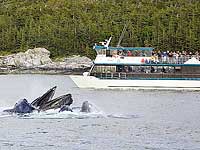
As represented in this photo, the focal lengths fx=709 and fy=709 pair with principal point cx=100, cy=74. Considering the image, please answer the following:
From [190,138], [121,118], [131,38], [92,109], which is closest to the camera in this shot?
[190,138]

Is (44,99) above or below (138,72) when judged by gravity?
above

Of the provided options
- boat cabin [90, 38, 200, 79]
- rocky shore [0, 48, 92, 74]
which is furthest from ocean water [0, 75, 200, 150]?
rocky shore [0, 48, 92, 74]

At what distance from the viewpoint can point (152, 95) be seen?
8738 cm

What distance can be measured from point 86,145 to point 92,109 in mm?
18203

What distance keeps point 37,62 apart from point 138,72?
317ft

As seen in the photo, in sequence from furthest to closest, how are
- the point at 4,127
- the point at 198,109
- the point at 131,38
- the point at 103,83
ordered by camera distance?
the point at 131,38
the point at 103,83
the point at 198,109
the point at 4,127

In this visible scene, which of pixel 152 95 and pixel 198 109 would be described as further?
pixel 152 95

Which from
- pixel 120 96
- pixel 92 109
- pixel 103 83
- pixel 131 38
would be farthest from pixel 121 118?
pixel 131 38

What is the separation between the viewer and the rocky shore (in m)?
180

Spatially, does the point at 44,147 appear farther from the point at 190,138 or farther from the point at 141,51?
the point at 141,51

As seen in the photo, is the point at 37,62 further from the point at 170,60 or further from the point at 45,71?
the point at 170,60

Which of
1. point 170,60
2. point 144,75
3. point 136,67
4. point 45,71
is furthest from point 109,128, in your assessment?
point 45,71

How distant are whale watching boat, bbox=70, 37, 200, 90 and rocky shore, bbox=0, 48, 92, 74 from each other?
3057 inches

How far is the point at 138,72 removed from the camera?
98.3 metres
